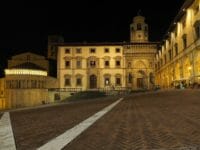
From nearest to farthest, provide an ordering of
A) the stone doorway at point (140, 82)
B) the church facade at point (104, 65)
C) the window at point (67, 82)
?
the window at point (67, 82) → the church facade at point (104, 65) → the stone doorway at point (140, 82)

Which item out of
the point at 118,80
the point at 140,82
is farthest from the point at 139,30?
the point at 118,80

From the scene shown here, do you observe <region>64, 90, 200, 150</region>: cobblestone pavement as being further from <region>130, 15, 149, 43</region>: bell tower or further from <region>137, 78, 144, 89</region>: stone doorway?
<region>130, 15, 149, 43</region>: bell tower

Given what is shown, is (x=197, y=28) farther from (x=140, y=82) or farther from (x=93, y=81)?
(x=93, y=81)

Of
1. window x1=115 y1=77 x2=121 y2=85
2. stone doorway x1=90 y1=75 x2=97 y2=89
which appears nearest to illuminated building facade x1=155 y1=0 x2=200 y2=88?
window x1=115 y1=77 x2=121 y2=85

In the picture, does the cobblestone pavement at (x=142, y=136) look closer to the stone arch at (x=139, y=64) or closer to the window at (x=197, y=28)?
the window at (x=197, y=28)

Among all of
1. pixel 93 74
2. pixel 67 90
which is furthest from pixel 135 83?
pixel 67 90

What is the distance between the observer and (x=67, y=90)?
53.2 meters

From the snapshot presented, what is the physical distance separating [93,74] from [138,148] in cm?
5139

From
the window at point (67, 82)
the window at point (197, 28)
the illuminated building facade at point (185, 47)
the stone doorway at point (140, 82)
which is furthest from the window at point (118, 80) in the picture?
the window at point (197, 28)

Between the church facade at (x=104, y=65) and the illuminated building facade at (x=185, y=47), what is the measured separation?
10876 mm

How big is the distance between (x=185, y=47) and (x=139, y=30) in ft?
90.8

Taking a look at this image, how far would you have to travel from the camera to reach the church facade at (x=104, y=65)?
56.8m

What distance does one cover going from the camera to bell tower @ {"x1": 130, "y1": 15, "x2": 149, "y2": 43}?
60.1 m

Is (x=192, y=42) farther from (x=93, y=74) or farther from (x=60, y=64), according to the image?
(x=60, y=64)
